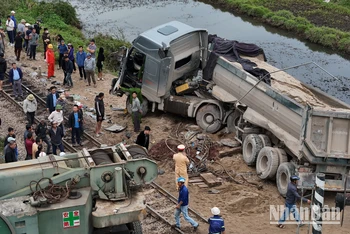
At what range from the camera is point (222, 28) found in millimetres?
33781

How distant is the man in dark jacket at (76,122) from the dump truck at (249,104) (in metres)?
2.66

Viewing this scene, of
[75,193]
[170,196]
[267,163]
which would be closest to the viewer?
[75,193]

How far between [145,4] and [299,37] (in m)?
12.4

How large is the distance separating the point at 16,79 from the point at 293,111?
880 cm

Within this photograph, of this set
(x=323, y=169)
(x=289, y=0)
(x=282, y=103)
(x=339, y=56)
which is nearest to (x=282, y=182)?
(x=323, y=169)

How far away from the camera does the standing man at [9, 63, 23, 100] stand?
690 inches

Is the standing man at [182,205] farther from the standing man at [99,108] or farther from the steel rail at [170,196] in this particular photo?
the standing man at [99,108]

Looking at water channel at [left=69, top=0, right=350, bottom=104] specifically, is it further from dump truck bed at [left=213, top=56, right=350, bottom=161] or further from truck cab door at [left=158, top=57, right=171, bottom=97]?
truck cab door at [left=158, top=57, right=171, bottom=97]

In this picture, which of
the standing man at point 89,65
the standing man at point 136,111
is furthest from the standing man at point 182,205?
the standing man at point 89,65

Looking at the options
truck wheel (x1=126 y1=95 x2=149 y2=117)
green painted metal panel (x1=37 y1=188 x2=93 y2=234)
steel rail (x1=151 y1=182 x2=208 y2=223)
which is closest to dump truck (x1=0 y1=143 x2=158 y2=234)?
green painted metal panel (x1=37 y1=188 x2=93 y2=234)

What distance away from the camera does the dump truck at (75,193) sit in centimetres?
872

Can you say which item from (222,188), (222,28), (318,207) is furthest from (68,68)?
(222,28)

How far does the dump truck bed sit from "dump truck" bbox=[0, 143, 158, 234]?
4.66m

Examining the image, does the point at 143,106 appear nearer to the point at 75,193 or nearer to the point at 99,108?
the point at 99,108
